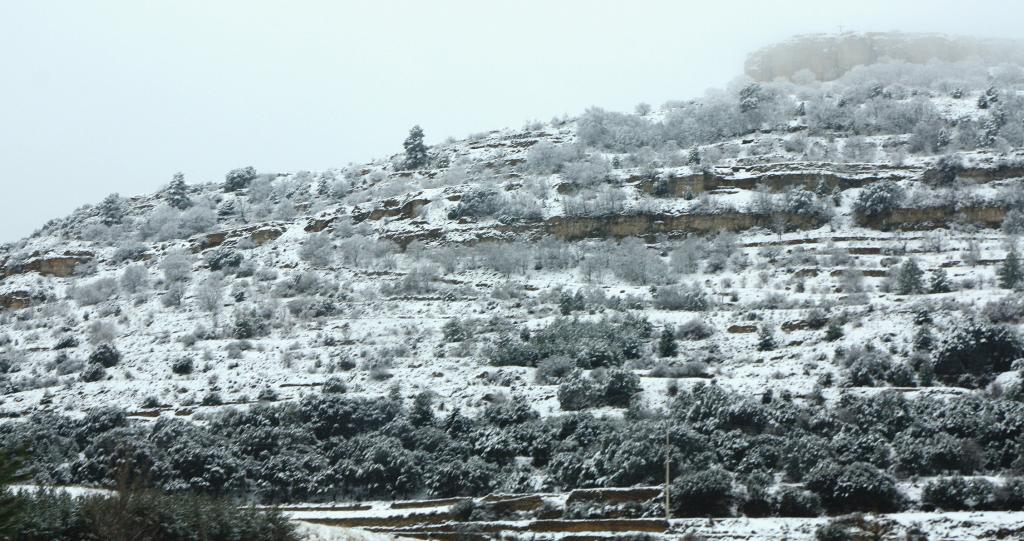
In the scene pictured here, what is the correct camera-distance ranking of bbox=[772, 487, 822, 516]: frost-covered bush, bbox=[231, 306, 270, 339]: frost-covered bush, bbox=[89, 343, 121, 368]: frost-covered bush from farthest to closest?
bbox=[231, 306, 270, 339]: frost-covered bush
bbox=[89, 343, 121, 368]: frost-covered bush
bbox=[772, 487, 822, 516]: frost-covered bush

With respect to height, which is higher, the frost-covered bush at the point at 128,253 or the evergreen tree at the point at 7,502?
the evergreen tree at the point at 7,502

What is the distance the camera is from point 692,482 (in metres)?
20.6

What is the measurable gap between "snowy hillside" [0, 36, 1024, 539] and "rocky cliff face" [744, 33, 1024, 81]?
23.3 metres

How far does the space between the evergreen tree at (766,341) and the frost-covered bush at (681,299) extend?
4035 millimetres

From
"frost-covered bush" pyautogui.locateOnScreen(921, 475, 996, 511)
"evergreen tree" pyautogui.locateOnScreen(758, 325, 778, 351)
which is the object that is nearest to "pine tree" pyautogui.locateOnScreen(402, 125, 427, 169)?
"evergreen tree" pyautogui.locateOnScreen(758, 325, 778, 351)

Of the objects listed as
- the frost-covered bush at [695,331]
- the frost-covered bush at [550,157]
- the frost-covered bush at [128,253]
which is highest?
the frost-covered bush at [550,157]

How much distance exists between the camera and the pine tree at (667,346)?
3069 centimetres

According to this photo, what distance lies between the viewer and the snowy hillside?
910 inches

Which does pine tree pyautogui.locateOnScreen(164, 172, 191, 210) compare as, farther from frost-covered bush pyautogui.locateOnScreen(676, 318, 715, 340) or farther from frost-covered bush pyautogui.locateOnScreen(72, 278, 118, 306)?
frost-covered bush pyautogui.locateOnScreen(676, 318, 715, 340)

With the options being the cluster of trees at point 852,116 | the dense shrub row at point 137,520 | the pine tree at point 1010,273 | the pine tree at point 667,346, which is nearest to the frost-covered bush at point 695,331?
the pine tree at point 667,346

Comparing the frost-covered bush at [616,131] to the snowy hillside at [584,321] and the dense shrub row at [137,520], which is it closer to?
the snowy hillside at [584,321]

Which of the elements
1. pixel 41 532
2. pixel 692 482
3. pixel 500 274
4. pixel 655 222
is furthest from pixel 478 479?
pixel 655 222

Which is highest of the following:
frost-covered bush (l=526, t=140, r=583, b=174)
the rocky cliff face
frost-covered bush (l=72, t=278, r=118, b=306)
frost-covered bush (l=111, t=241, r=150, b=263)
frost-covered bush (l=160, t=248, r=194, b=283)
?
the rocky cliff face

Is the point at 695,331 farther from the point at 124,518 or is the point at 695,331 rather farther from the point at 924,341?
the point at 124,518
